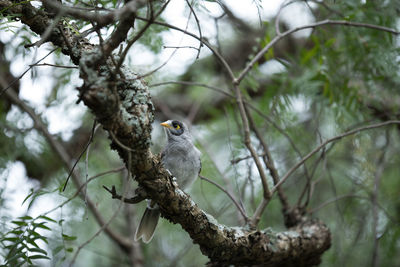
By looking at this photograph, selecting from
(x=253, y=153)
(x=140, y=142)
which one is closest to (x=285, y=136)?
(x=253, y=153)

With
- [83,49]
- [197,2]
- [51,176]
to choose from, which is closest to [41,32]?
[83,49]

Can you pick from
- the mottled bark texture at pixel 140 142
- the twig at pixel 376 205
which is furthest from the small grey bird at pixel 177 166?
the twig at pixel 376 205

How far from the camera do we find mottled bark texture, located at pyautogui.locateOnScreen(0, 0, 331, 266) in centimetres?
168

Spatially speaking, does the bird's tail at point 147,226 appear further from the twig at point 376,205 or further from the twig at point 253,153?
the twig at point 376,205

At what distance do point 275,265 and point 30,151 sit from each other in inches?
112

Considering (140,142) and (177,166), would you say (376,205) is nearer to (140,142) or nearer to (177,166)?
(177,166)

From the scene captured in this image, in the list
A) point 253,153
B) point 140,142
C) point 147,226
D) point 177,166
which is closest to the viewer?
point 140,142

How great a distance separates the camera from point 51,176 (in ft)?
14.5

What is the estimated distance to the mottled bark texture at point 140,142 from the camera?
168cm

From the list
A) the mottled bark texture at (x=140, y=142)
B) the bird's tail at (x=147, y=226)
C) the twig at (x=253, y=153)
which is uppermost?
the twig at (x=253, y=153)

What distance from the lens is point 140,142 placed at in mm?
1890

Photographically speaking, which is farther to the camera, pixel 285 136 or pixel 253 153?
pixel 285 136

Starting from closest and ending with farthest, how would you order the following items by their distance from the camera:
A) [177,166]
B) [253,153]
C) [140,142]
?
[140,142], [253,153], [177,166]

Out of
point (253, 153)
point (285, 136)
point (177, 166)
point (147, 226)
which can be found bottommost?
point (147, 226)
